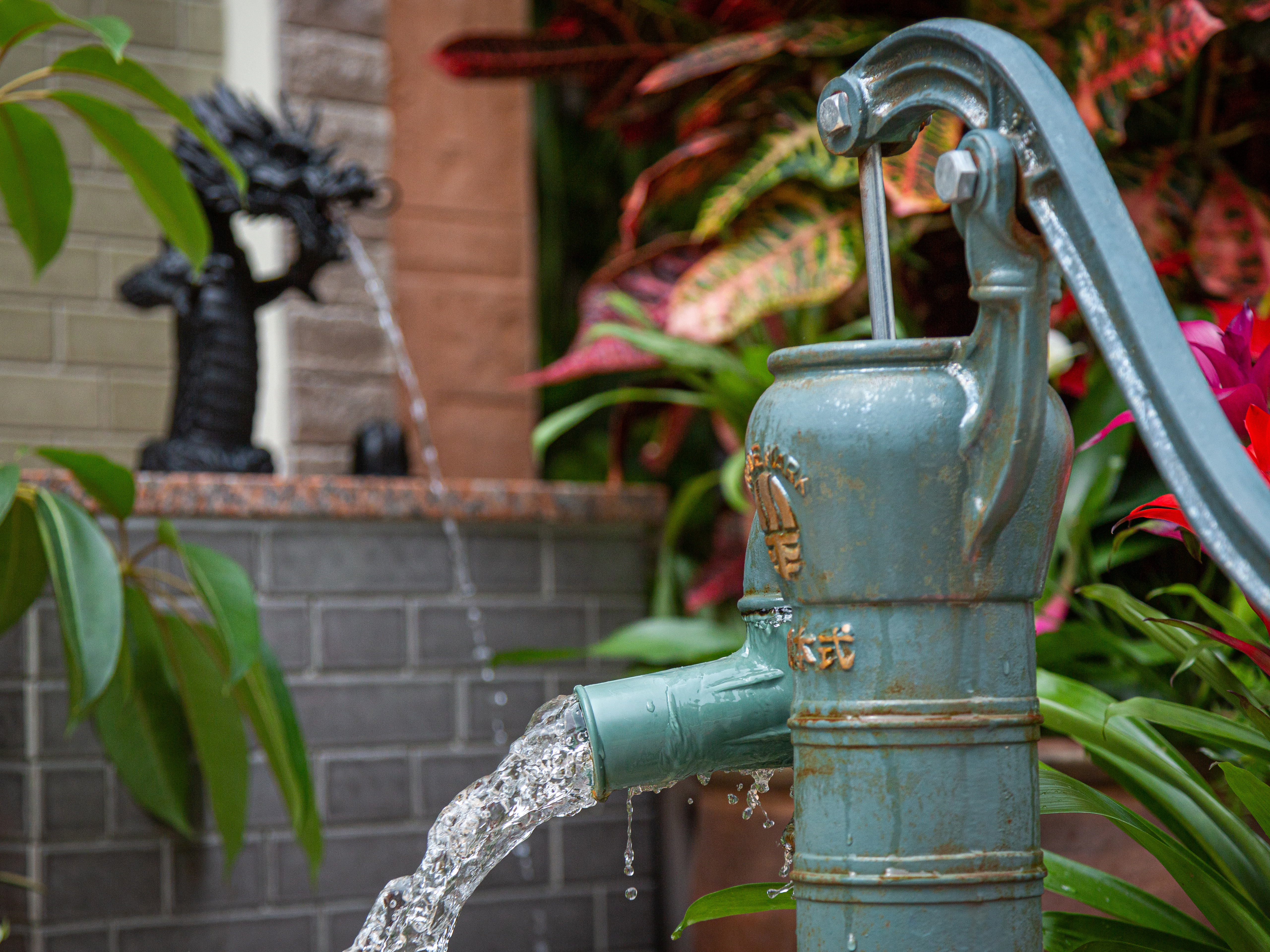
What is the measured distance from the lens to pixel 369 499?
167 centimetres

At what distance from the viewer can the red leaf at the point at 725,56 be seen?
5.24 ft

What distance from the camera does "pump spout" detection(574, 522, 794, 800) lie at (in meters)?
0.52

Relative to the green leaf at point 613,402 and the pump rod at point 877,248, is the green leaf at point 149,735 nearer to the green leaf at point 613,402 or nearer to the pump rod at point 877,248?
the green leaf at point 613,402

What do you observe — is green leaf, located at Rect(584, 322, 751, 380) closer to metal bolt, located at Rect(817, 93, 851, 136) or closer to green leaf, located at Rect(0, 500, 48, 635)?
green leaf, located at Rect(0, 500, 48, 635)

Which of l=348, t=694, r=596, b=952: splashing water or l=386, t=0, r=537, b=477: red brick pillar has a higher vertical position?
l=386, t=0, r=537, b=477: red brick pillar

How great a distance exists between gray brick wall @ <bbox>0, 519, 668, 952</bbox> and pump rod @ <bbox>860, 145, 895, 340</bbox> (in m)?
1.24

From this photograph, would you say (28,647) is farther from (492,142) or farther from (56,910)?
(492,142)

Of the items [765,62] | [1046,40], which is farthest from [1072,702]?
[765,62]

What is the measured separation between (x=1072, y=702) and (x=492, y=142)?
1.60 meters

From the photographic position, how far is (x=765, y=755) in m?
0.55

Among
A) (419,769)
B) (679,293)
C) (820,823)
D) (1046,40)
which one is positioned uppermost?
(1046,40)

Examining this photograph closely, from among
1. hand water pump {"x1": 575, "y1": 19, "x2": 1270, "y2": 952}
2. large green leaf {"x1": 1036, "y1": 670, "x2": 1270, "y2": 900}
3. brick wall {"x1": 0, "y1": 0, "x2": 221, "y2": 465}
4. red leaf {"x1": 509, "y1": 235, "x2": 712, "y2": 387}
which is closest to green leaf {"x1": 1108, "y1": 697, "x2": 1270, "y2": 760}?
large green leaf {"x1": 1036, "y1": 670, "x2": 1270, "y2": 900}

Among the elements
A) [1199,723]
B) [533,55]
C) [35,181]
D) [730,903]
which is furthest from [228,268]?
[1199,723]

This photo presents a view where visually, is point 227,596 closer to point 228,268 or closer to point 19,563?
point 19,563
